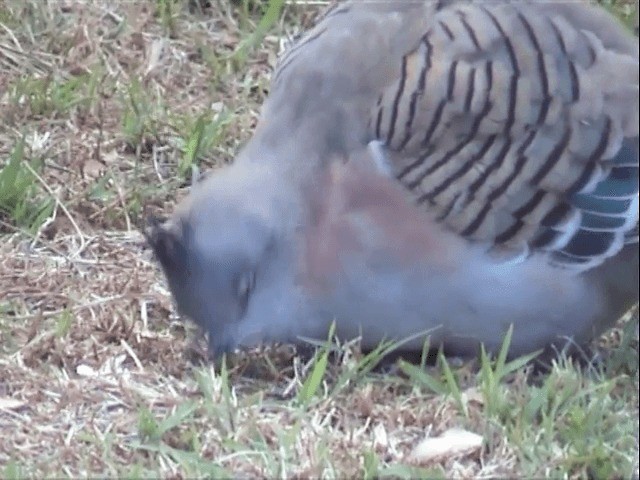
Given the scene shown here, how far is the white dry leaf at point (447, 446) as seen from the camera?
3547 millimetres

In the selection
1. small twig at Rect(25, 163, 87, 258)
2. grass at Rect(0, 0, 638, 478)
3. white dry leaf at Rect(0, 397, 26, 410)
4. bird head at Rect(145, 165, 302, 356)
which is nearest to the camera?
grass at Rect(0, 0, 638, 478)

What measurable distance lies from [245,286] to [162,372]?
383mm

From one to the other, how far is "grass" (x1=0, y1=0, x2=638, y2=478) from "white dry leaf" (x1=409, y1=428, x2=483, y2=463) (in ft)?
0.05

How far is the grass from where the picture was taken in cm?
353

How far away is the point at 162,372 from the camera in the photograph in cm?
396

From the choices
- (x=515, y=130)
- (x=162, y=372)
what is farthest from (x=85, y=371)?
(x=515, y=130)

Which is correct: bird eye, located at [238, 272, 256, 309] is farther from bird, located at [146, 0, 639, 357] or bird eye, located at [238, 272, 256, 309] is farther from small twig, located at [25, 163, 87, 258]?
small twig, located at [25, 163, 87, 258]

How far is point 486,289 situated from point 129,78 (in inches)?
87.0

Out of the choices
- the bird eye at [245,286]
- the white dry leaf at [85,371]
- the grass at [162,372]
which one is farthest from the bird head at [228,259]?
the white dry leaf at [85,371]

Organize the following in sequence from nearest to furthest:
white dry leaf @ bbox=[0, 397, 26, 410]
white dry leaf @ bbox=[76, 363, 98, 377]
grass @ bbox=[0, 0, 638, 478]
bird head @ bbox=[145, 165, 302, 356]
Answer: grass @ bbox=[0, 0, 638, 478], bird head @ bbox=[145, 165, 302, 356], white dry leaf @ bbox=[0, 397, 26, 410], white dry leaf @ bbox=[76, 363, 98, 377]

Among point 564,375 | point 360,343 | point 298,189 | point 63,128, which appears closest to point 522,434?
point 564,375

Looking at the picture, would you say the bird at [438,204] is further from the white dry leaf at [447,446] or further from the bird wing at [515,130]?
the white dry leaf at [447,446]

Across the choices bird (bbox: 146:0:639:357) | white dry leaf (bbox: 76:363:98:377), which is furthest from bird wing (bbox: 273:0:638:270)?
white dry leaf (bbox: 76:363:98:377)

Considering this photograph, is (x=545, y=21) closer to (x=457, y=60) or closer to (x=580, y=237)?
(x=457, y=60)
